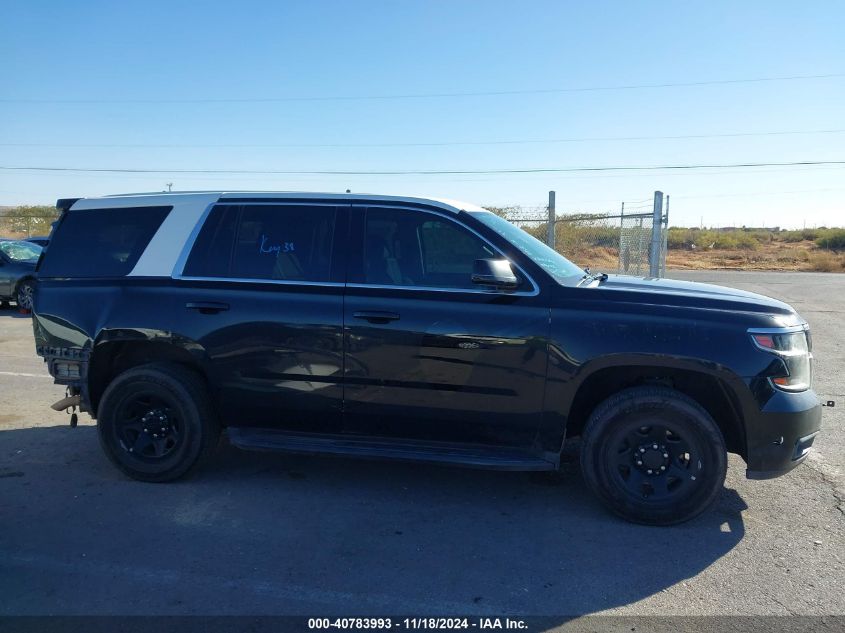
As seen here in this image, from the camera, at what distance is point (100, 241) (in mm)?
5039

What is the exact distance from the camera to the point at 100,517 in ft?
14.1

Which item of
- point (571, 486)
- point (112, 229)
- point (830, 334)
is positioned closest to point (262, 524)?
point (571, 486)

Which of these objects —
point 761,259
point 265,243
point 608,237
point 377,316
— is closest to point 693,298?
point 377,316

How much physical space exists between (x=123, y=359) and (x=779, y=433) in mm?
4499

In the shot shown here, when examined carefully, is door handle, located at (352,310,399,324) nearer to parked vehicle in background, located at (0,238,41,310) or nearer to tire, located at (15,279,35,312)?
parked vehicle in background, located at (0,238,41,310)

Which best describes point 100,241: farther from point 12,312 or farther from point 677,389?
point 12,312

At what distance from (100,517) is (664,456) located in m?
3.57

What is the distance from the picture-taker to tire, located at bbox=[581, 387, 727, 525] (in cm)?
411

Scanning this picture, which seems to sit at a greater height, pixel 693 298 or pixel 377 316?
pixel 693 298

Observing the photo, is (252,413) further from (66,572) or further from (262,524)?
(66,572)

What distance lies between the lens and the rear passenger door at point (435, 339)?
4.24 meters

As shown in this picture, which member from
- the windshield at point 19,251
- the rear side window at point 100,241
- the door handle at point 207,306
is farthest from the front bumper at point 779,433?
the windshield at point 19,251

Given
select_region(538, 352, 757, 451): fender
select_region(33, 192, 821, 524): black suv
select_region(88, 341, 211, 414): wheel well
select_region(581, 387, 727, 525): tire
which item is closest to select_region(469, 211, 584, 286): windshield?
select_region(33, 192, 821, 524): black suv

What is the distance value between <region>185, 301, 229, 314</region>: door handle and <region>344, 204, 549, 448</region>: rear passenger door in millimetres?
896
